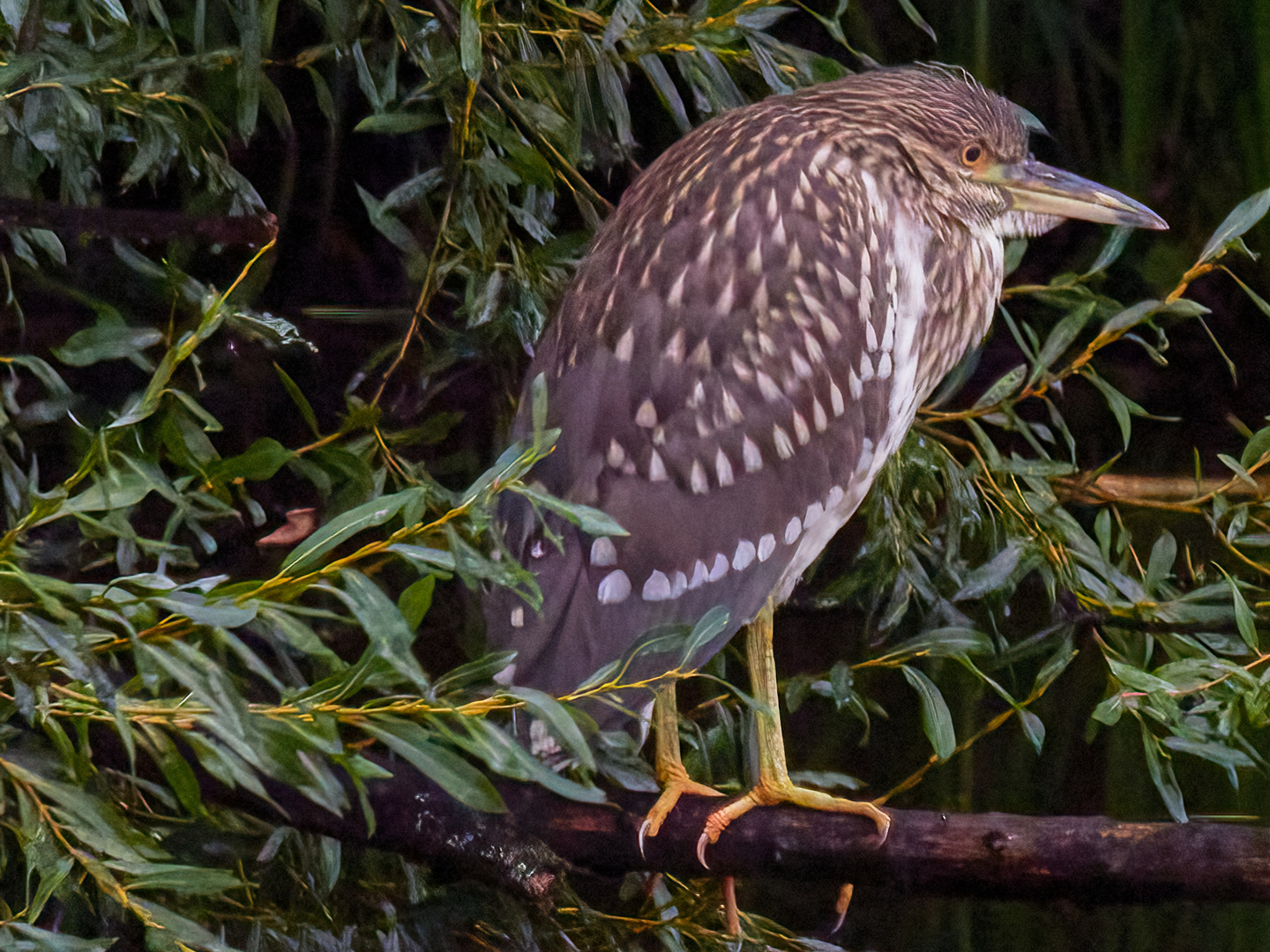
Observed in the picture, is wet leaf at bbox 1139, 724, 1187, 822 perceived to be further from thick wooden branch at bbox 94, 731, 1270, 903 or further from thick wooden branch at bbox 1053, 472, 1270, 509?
thick wooden branch at bbox 1053, 472, 1270, 509

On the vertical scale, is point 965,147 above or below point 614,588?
above

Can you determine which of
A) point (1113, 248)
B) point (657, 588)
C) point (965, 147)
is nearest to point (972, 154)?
point (965, 147)

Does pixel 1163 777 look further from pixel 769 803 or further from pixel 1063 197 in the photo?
pixel 1063 197

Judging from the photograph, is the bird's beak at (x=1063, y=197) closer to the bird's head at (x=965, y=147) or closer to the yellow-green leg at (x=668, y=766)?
the bird's head at (x=965, y=147)

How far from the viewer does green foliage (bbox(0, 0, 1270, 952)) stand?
558 mm

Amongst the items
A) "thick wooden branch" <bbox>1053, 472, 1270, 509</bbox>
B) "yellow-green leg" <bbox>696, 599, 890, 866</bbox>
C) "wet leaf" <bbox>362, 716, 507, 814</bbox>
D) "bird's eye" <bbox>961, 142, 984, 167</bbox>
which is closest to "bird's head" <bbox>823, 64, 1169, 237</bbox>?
"bird's eye" <bbox>961, 142, 984, 167</bbox>

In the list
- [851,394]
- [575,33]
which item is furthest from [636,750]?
[575,33]

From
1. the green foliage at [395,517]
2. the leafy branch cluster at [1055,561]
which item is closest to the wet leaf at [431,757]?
the green foliage at [395,517]

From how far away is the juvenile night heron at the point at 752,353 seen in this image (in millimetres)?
794

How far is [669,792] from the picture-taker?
0.83 metres

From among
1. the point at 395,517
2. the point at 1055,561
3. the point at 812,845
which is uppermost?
Result: the point at 395,517

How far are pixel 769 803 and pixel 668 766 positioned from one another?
91 mm

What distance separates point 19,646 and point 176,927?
181mm

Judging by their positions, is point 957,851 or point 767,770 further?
point 767,770
